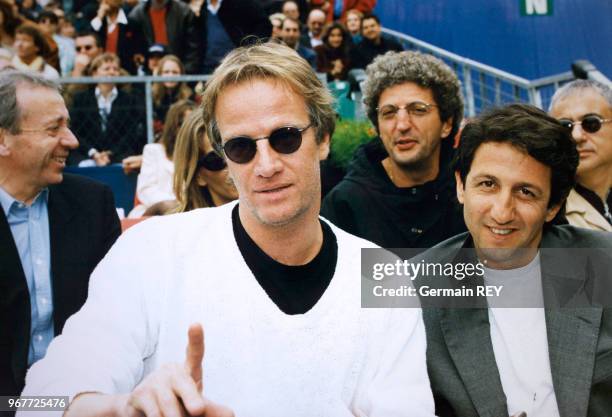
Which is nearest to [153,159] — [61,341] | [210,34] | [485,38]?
[210,34]

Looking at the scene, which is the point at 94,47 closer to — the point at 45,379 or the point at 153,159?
the point at 153,159

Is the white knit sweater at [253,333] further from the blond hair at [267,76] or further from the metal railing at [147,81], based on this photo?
the metal railing at [147,81]

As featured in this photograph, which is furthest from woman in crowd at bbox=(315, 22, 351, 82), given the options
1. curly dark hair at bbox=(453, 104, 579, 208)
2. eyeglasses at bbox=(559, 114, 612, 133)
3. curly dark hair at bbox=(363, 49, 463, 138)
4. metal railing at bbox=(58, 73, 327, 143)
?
curly dark hair at bbox=(453, 104, 579, 208)

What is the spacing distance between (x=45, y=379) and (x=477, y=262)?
3.01 ft

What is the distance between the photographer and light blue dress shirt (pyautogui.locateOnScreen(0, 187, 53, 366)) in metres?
1.60

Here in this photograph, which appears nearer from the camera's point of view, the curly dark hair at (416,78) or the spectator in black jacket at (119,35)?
the curly dark hair at (416,78)

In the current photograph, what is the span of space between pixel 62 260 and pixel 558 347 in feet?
3.62

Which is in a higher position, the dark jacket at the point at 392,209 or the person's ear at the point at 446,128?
the person's ear at the point at 446,128

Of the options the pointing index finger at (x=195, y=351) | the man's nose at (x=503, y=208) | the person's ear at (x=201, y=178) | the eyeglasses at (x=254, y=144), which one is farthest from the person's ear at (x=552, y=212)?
the pointing index finger at (x=195, y=351)

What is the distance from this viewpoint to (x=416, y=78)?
1.98 m

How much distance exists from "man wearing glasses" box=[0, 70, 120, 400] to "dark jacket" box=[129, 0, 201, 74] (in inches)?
41.2

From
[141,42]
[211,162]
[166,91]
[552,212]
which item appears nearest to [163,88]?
[166,91]

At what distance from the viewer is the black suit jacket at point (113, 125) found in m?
2.38

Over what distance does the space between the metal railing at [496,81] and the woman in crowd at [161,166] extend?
79 centimetres
